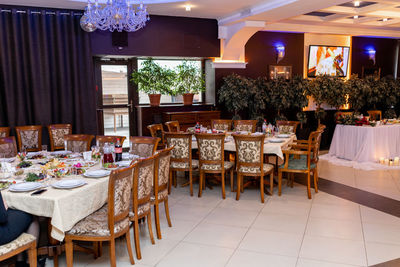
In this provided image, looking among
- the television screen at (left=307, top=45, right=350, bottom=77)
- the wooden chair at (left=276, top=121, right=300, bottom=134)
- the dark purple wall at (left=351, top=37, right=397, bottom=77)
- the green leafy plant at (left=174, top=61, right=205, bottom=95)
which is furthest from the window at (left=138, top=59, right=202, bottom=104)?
the dark purple wall at (left=351, top=37, right=397, bottom=77)

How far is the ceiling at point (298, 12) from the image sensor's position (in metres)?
6.69

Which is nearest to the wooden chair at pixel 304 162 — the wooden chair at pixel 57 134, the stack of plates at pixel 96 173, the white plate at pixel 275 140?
the white plate at pixel 275 140

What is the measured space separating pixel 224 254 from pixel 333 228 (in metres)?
1.48

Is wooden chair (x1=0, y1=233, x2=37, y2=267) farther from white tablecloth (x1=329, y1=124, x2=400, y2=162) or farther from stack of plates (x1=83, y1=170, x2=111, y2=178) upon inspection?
white tablecloth (x1=329, y1=124, x2=400, y2=162)

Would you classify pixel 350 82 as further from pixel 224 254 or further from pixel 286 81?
pixel 224 254

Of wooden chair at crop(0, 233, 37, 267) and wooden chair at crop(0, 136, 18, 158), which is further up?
wooden chair at crop(0, 136, 18, 158)

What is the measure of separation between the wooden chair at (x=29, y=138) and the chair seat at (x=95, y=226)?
139 inches

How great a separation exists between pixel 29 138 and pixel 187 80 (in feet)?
12.5

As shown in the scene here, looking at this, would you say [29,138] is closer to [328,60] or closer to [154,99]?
[154,99]

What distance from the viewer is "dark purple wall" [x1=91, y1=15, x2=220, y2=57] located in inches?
305

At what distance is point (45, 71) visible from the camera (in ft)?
23.8

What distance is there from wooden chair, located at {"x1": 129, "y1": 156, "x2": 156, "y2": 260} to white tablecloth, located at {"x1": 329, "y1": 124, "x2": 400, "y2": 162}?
220 inches

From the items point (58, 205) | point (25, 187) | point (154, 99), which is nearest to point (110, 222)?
point (58, 205)

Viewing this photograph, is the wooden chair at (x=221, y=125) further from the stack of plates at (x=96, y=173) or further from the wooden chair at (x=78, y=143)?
the stack of plates at (x=96, y=173)
